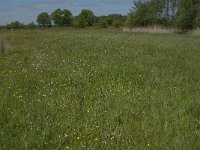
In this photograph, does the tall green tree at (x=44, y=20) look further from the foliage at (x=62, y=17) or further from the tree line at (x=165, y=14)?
the tree line at (x=165, y=14)

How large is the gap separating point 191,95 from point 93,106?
2.25m

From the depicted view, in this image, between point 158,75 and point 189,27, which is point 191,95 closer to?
point 158,75

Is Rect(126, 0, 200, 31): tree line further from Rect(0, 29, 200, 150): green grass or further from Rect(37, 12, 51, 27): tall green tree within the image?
Rect(37, 12, 51, 27): tall green tree

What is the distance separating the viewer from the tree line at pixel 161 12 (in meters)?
48.0

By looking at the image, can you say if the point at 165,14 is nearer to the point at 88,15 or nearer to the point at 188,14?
the point at 188,14

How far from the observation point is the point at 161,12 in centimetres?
5906

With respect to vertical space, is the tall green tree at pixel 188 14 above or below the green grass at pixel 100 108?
above

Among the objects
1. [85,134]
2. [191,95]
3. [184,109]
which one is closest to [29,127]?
[85,134]

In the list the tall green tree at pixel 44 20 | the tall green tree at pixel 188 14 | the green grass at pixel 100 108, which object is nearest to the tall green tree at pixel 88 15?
the tall green tree at pixel 44 20

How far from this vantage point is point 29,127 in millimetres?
5449

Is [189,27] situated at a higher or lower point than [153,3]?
lower

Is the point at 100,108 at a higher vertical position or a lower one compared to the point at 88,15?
lower

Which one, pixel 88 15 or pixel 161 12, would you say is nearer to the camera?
pixel 161 12

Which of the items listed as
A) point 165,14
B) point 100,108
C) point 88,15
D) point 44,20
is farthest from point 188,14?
point 44,20
